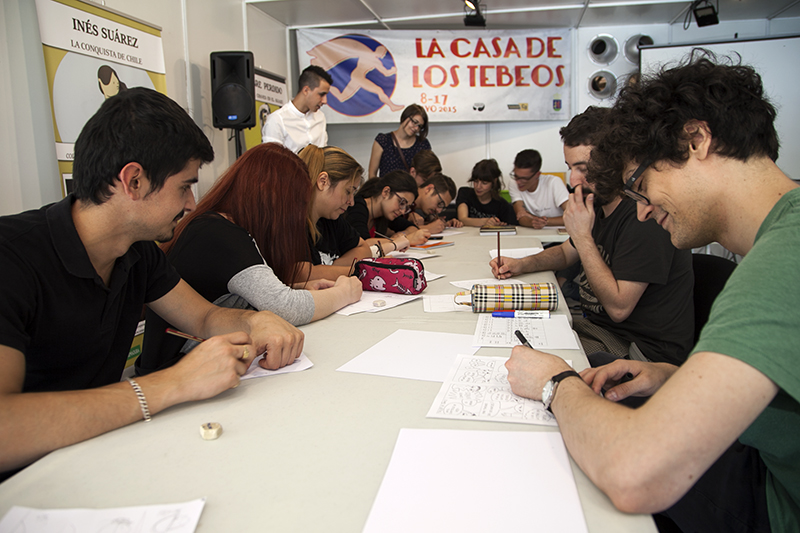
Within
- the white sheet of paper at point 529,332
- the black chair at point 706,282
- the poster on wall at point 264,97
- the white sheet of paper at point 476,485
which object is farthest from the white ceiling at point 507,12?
the white sheet of paper at point 476,485

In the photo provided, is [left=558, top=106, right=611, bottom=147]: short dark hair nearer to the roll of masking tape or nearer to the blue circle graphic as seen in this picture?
the roll of masking tape

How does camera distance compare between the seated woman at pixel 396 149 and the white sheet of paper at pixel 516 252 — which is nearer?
the white sheet of paper at pixel 516 252

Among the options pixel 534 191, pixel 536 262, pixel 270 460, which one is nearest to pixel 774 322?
pixel 270 460

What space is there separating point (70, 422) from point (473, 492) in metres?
0.65

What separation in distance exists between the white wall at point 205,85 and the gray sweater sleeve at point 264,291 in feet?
6.02

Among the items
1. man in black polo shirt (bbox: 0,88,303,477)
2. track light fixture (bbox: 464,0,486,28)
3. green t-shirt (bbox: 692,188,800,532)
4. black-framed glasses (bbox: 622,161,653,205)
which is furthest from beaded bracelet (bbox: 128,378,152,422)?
track light fixture (bbox: 464,0,486,28)

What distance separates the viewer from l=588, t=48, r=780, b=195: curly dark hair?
906mm

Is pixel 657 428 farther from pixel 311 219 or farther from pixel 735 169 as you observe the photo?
pixel 311 219

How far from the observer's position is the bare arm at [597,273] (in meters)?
1.69

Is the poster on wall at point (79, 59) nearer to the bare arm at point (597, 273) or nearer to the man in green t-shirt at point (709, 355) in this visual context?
the bare arm at point (597, 273)

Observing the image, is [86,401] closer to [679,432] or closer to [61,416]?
[61,416]

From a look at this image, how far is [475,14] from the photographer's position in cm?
495

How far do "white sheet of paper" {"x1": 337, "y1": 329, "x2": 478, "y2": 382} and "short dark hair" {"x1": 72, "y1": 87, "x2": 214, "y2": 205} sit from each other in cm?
59

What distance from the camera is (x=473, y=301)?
1.59 meters
